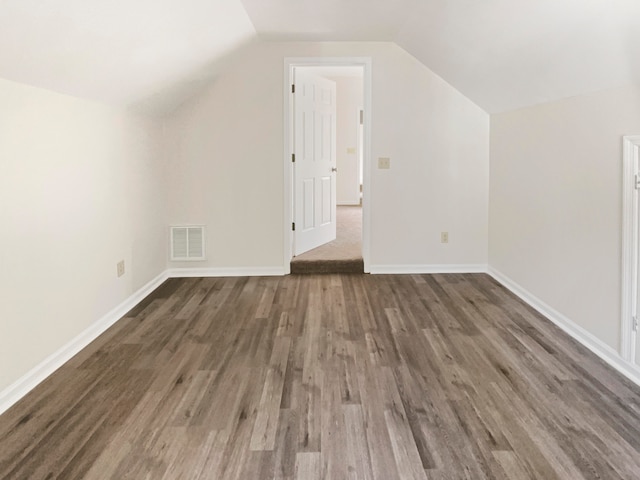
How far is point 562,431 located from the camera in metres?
2.21

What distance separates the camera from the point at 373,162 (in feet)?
16.7

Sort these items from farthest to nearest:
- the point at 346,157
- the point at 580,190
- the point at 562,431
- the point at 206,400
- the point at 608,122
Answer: the point at 346,157
the point at 580,190
the point at 608,122
the point at 206,400
the point at 562,431

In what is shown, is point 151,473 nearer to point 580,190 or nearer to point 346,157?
point 580,190

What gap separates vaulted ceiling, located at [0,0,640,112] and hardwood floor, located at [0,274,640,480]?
1.56 m

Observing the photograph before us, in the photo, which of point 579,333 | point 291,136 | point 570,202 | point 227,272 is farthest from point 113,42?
point 579,333

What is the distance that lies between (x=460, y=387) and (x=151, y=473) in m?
1.51

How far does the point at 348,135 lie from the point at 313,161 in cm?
472

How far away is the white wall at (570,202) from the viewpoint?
2949 mm

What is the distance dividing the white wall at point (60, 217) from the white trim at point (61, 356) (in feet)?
0.12

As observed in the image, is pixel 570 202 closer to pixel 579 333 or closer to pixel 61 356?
pixel 579 333

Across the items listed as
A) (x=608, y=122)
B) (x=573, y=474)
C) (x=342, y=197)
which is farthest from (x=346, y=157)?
(x=573, y=474)

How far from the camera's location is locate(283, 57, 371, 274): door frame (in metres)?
4.93

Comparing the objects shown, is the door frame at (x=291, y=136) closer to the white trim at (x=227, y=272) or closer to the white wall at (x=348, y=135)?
the white trim at (x=227, y=272)

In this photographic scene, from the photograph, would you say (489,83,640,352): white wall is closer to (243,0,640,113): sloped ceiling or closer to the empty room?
the empty room
